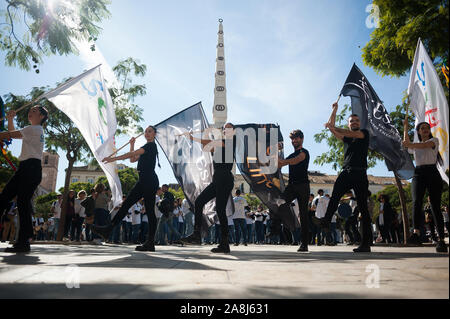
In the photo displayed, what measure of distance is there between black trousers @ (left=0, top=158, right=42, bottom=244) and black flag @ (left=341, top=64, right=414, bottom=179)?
6439 mm

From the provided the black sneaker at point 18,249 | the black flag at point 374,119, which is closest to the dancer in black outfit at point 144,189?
the black sneaker at point 18,249

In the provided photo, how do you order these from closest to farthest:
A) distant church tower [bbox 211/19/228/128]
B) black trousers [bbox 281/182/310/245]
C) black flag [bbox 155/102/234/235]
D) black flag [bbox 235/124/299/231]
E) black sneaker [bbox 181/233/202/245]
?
black sneaker [bbox 181/233/202/245] < black trousers [bbox 281/182/310/245] < black flag [bbox 235/124/299/231] < black flag [bbox 155/102/234/235] < distant church tower [bbox 211/19/228/128]

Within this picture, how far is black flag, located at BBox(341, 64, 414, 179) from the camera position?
7.44 m

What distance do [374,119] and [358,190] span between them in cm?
327

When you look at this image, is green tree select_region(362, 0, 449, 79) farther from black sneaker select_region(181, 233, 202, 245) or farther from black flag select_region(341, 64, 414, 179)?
black sneaker select_region(181, 233, 202, 245)

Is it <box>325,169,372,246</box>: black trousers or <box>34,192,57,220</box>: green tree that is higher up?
<box>34,192,57,220</box>: green tree

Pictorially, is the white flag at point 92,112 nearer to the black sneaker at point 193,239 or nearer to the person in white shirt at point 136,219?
the black sneaker at point 193,239

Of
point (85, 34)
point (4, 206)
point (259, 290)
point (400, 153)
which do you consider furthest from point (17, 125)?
point (259, 290)

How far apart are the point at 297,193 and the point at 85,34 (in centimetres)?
698

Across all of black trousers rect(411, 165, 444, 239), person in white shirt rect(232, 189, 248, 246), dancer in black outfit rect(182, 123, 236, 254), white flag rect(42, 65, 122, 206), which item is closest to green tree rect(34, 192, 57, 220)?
person in white shirt rect(232, 189, 248, 246)

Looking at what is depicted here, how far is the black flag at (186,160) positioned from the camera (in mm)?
8105

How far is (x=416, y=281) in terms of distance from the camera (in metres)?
2.04

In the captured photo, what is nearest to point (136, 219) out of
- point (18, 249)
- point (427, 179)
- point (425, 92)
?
point (18, 249)

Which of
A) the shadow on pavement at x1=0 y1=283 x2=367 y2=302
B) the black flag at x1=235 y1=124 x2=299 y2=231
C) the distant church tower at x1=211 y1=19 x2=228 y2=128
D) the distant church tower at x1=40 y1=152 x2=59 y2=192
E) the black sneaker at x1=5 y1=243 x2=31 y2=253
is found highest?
the distant church tower at x1=211 y1=19 x2=228 y2=128
